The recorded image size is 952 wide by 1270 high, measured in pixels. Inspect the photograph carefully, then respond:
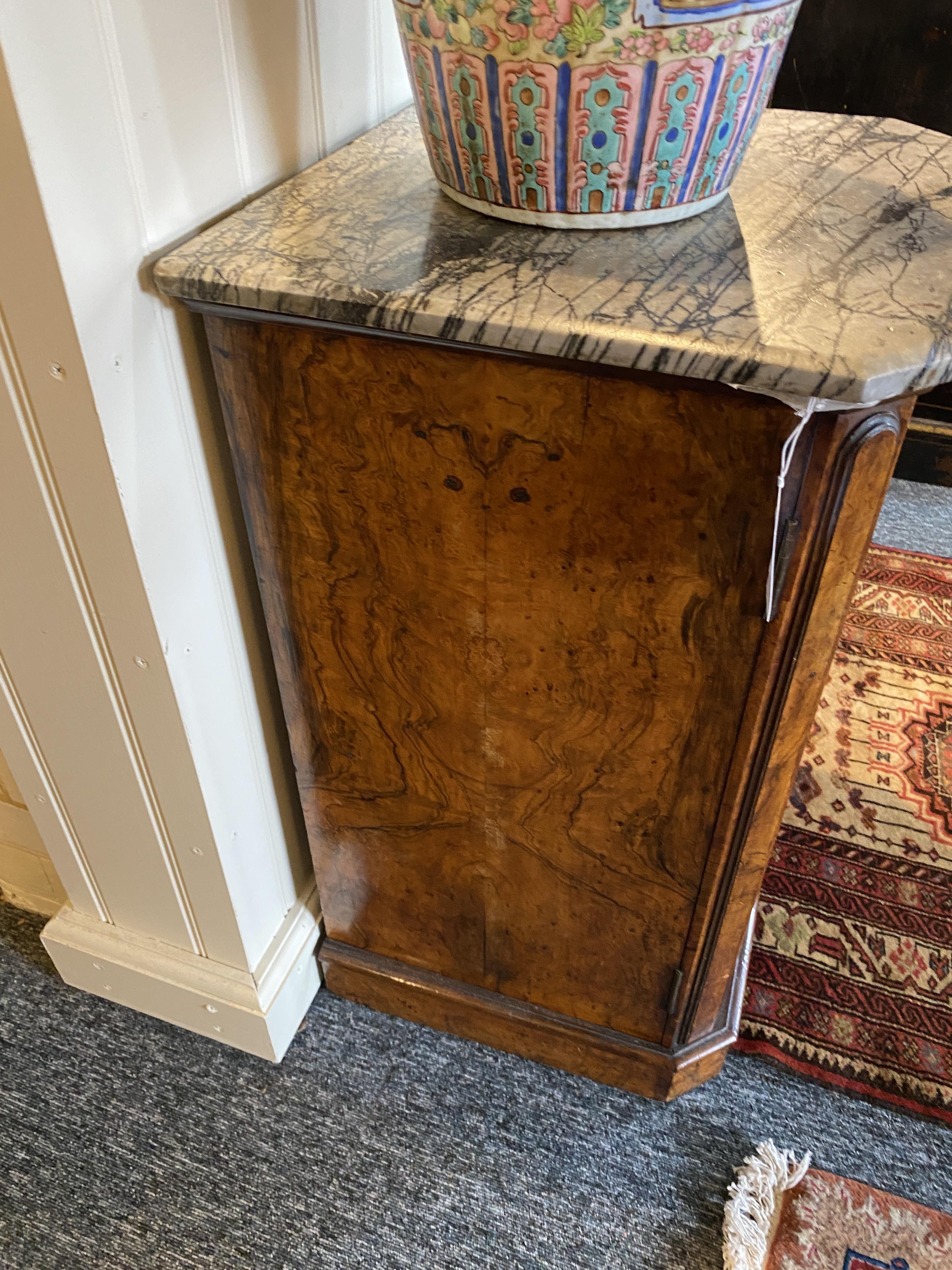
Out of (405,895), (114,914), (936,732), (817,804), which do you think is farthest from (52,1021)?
(936,732)

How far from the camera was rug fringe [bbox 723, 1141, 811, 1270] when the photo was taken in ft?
3.30

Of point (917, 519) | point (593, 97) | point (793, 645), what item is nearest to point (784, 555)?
point (793, 645)

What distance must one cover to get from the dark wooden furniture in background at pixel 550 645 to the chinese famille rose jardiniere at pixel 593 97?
0.15 m

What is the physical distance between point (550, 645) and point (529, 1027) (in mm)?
595

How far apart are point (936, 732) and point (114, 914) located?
1373mm

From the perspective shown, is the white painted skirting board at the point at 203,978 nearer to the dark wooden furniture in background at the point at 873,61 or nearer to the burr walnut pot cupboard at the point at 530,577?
the burr walnut pot cupboard at the point at 530,577

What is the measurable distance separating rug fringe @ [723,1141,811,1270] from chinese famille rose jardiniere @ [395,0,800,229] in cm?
103

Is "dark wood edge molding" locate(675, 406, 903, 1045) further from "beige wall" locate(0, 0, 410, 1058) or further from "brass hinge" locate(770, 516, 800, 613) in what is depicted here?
"beige wall" locate(0, 0, 410, 1058)

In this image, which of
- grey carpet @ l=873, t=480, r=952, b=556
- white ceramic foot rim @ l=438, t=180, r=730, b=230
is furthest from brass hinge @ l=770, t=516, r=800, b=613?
grey carpet @ l=873, t=480, r=952, b=556

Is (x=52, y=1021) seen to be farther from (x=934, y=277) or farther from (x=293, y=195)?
(x=934, y=277)

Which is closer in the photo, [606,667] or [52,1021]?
[606,667]

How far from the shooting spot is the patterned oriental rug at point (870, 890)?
1204 millimetres

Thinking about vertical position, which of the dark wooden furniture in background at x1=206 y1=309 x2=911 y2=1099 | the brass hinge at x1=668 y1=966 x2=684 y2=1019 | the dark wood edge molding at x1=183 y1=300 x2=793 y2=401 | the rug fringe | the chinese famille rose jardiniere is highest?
the chinese famille rose jardiniere

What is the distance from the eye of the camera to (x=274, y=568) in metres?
0.87
